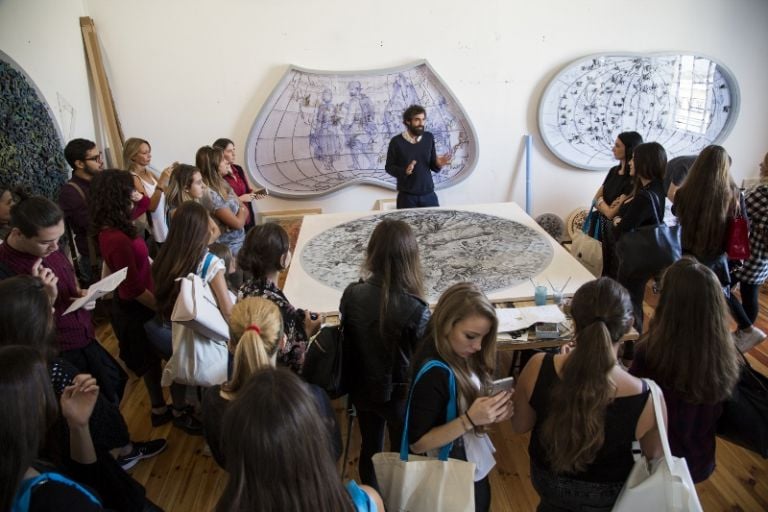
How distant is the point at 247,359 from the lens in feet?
4.49

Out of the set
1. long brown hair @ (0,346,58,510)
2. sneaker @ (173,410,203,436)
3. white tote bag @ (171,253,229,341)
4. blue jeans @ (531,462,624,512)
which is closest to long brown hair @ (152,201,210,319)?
white tote bag @ (171,253,229,341)

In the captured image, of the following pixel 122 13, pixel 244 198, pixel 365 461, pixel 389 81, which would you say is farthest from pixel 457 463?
pixel 122 13

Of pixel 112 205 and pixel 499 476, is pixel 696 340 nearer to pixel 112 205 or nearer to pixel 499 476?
pixel 499 476

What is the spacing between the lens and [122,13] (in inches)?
172

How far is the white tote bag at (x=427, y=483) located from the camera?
1.30 meters

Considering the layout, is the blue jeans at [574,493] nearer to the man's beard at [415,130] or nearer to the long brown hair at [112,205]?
the long brown hair at [112,205]

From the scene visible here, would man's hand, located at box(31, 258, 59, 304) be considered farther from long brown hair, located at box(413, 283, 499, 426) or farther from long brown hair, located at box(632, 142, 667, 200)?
long brown hair, located at box(632, 142, 667, 200)

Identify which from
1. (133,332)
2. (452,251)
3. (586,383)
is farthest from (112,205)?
(586,383)

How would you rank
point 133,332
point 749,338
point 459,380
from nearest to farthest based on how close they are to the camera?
point 459,380 → point 133,332 → point 749,338

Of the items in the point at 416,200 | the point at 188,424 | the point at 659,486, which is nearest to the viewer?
the point at 659,486

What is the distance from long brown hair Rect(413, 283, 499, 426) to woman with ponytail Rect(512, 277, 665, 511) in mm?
129

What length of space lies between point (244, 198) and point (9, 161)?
4.66 feet

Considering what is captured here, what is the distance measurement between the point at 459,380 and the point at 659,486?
0.55 meters

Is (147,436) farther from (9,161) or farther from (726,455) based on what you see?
(726,455)
